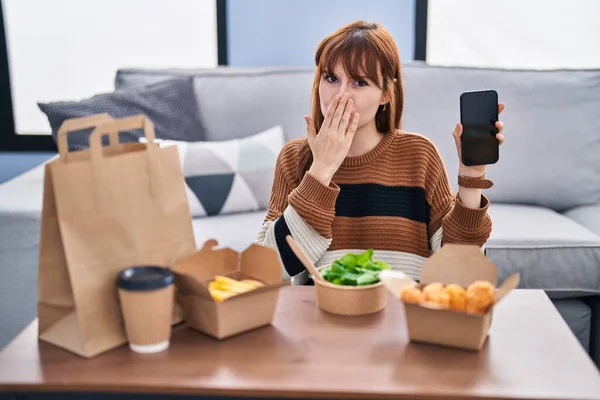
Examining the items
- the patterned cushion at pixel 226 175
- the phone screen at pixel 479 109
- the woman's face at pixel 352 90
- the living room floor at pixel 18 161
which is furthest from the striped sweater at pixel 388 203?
the living room floor at pixel 18 161

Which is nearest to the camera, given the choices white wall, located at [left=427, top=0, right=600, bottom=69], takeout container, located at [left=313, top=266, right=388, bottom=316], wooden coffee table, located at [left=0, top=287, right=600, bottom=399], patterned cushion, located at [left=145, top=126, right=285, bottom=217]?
wooden coffee table, located at [left=0, top=287, right=600, bottom=399]

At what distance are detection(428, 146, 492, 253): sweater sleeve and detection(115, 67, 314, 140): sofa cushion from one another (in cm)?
99

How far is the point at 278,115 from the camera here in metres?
2.49

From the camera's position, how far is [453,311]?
0.97 m

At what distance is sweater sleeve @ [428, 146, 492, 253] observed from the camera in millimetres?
1395

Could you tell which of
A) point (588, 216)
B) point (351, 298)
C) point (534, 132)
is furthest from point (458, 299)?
point (534, 132)

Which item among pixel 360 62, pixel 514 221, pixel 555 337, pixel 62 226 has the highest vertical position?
pixel 360 62

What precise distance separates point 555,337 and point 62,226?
→ 70cm

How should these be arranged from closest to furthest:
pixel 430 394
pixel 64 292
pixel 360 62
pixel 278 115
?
pixel 430 394 → pixel 64 292 → pixel 360 62 → pixel 278 115

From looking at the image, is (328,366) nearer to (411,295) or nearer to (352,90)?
(411,295)

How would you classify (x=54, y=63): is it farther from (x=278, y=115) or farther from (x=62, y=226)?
(x=62, y=226)

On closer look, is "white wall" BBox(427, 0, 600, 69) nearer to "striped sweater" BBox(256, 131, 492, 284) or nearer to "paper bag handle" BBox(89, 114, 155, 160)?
"striped sweater" BBox(256, 131, 492, 284)

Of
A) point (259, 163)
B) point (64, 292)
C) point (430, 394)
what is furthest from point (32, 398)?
point (259, 163)

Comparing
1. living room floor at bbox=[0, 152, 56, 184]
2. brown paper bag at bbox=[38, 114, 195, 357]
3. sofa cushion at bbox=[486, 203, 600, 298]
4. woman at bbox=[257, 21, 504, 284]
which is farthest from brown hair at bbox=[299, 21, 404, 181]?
living room floor at bbox=[0, 152, 56, 184]
